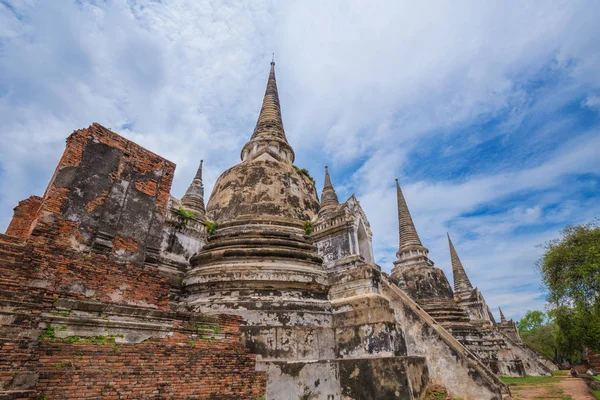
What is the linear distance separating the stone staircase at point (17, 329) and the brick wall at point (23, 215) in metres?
4.11

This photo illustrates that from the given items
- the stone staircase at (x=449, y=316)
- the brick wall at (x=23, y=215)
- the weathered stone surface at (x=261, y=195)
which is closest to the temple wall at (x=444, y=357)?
the weathered stone surface at (x=261, y=195)

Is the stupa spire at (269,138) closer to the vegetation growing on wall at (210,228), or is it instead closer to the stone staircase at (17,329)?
the vegetation growing on wall at (210,228)

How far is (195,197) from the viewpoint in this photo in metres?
12.2

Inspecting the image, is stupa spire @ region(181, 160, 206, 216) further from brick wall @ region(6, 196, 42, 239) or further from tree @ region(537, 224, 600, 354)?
tree @ region(537, 224, 600, 354)

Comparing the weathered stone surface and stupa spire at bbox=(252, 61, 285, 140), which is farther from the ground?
stupa spire at bbox=(252, 61, 285, 140)

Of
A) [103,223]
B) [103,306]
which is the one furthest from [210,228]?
[103,306]

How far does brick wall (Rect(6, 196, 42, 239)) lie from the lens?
8.39 metres

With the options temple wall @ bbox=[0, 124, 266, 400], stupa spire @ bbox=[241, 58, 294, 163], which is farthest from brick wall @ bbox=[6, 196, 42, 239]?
stupa spire @ bbox=[241, 58, 294, 163]

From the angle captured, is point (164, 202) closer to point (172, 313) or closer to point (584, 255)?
point (172, 313)

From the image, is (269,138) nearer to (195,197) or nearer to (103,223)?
(195,197)

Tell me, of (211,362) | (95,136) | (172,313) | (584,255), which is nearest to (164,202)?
(95,136)

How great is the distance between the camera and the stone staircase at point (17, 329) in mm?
4000

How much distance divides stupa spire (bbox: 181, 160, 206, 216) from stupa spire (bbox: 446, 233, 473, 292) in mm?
22054

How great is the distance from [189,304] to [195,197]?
14.8 feet
